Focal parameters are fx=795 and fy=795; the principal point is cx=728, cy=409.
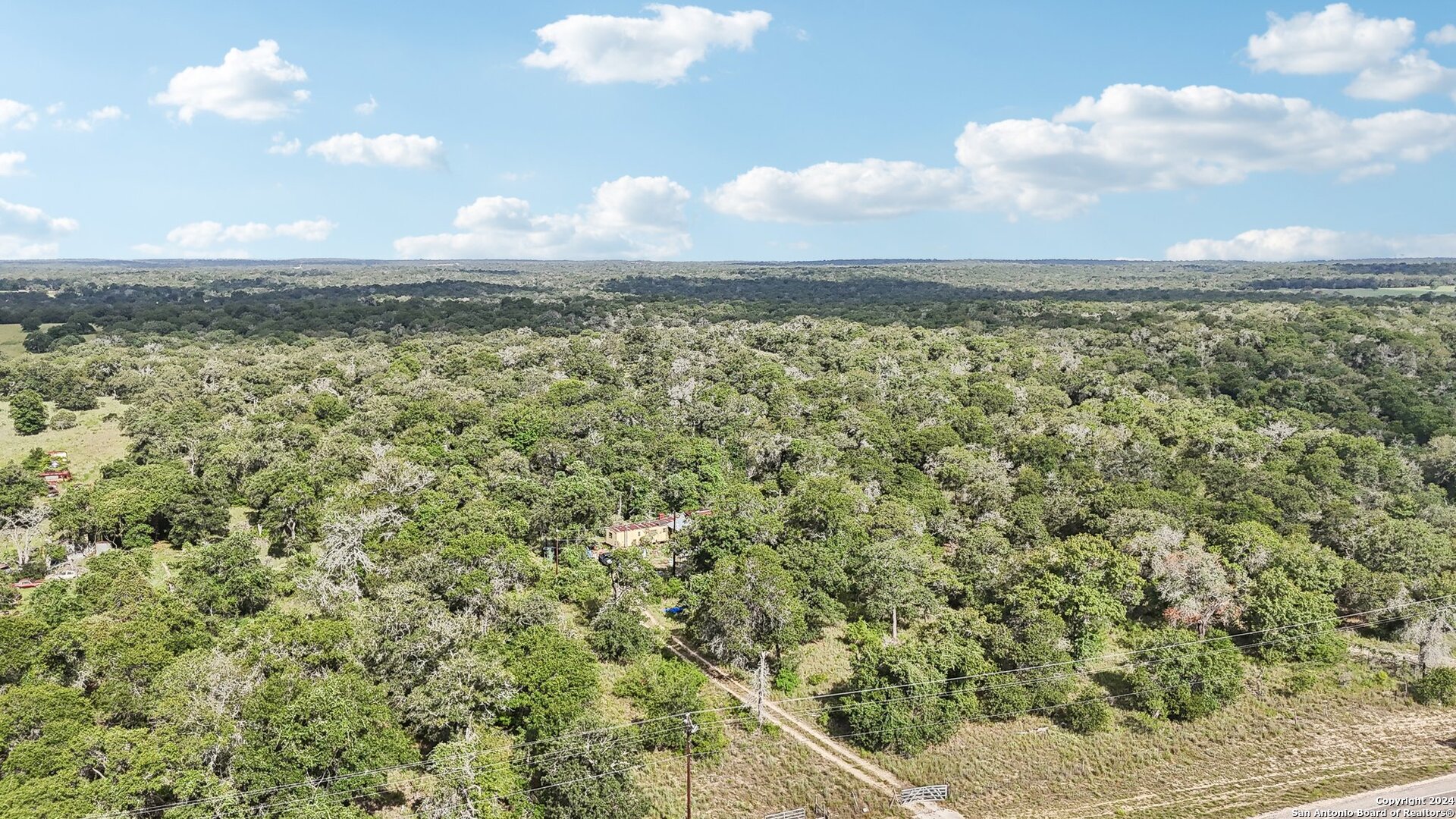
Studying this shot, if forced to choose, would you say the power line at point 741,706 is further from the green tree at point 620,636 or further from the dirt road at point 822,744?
the green tree at point 620,636

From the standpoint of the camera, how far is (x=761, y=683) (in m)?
34.3

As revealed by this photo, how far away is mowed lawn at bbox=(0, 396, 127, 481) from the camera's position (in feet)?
227

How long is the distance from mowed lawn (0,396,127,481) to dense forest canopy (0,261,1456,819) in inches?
96.3

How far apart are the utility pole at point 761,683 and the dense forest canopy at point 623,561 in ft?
2.62

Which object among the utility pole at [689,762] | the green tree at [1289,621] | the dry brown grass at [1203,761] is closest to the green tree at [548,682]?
the utility pole at [689,762]

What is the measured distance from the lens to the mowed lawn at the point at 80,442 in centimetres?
6906

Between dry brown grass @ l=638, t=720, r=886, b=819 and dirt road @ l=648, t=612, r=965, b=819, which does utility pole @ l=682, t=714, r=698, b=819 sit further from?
dirt road @ l=648, t=612, r=965, b=819

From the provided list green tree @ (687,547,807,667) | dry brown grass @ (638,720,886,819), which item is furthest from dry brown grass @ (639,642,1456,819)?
green tree @ (687,547,807,667)

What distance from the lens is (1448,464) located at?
227 ft

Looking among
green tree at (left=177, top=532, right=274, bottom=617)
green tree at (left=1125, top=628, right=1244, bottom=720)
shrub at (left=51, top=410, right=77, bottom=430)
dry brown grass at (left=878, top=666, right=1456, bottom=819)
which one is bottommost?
dry brown grass at (left=878, top=666, right=1456, bottom=819)

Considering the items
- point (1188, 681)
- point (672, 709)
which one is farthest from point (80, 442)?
point (1188, 681)

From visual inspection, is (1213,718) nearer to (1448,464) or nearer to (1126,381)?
(1448,464)

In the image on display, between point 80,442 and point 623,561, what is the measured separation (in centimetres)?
6256

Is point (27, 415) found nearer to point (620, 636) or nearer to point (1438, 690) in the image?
point (620, 636)
